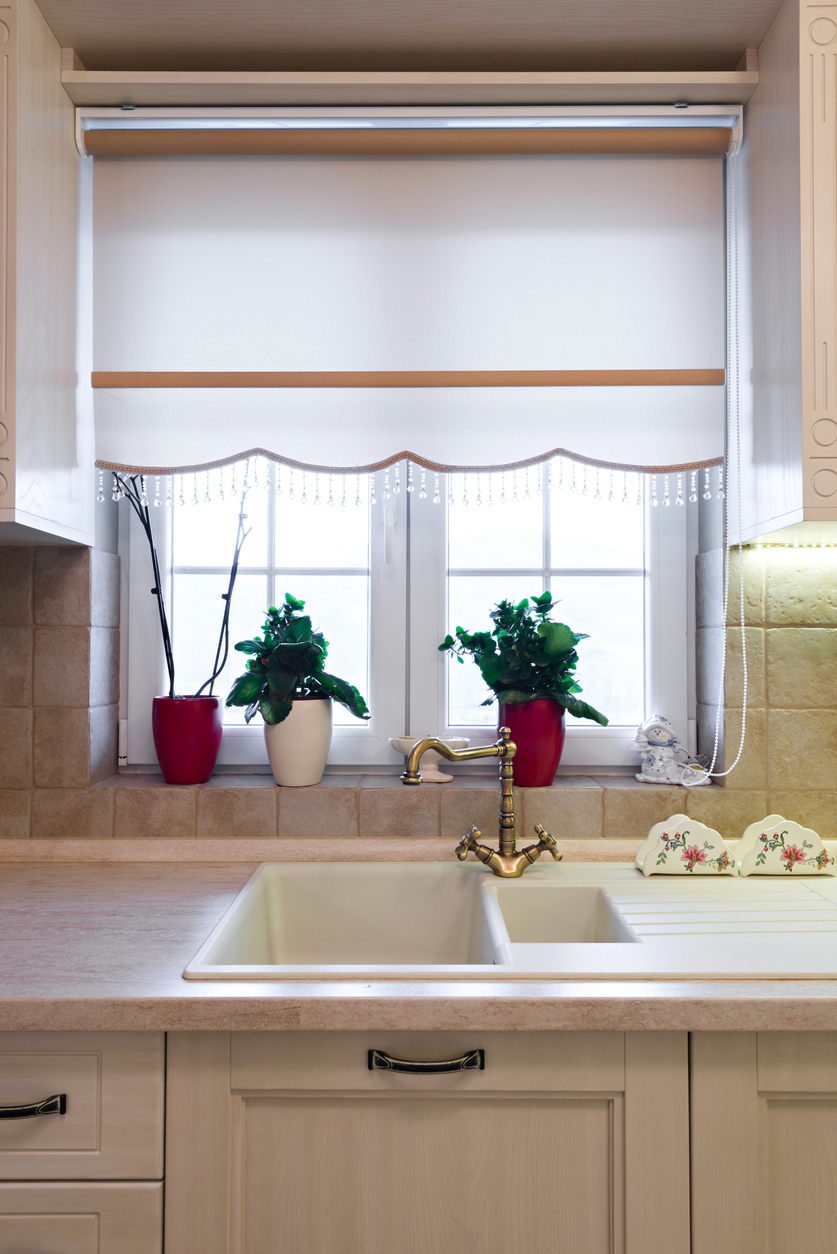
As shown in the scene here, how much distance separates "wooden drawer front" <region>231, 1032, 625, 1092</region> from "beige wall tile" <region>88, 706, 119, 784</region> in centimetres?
77

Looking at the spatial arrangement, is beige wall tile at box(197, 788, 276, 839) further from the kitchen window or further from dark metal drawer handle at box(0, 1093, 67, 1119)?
dark metal drawer handle at box(0, 1093, 67, 1119)

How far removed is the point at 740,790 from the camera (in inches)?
60.2

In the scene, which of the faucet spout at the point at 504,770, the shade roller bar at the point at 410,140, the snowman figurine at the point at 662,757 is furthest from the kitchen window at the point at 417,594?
the shade roller bar at the point at 410,140

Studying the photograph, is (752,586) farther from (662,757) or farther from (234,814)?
(234,814)

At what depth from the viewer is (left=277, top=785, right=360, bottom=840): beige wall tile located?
5.07ft

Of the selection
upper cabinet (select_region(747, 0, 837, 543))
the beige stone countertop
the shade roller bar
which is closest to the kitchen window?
upper cabinet (select_region(747, 0, 837, 543))

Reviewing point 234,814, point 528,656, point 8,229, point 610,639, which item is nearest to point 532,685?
point 528,656

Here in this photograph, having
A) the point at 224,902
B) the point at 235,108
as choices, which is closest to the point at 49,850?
the point at 224,902

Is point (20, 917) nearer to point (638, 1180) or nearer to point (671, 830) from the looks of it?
point (638, 1180)

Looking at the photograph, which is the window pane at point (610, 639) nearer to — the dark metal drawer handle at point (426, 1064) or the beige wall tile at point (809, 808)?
the beige wall tile at point (809, 808)

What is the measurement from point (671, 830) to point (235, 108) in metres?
1.54

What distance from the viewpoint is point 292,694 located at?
1.56 m

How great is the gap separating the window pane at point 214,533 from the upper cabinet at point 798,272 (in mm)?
1024

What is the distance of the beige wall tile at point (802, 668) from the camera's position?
1531mm
